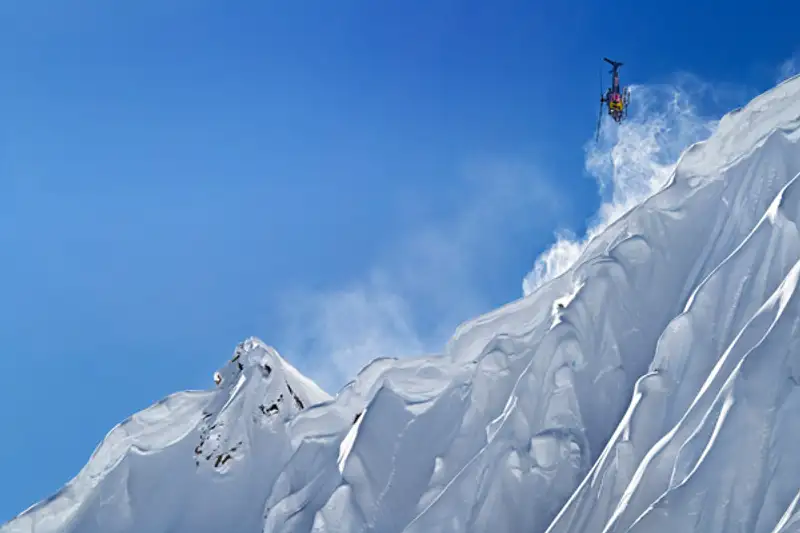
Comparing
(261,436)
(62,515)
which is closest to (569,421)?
(261,436)

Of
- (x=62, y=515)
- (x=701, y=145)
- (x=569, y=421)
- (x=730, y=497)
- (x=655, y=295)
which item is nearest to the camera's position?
(x=730, y=497)

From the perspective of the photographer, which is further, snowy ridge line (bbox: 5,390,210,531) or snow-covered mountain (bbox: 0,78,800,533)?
snowy ridge line (bbox: 5,390,210,531)

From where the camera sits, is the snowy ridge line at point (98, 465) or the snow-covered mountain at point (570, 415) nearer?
the snow-covered mountain at point (570, 415)

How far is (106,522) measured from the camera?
3666 cm

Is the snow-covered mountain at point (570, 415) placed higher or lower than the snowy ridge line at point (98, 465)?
lower

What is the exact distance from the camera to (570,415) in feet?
97.0

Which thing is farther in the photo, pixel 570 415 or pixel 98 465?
pixel 98 465

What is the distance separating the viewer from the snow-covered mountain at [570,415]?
22.6 metres

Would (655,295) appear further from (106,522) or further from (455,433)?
(106,522)

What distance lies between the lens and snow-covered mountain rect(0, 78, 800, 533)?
22641 millimetres

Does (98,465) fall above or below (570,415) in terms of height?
above

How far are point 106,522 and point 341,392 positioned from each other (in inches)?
424

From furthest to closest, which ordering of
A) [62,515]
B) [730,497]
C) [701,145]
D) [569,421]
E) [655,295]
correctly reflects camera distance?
[62,515] → [701,145] → [655,295] → [569,421] → [730,497]

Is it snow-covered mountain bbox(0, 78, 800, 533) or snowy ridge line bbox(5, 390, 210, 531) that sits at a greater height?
snowy ridge line bbox(5, 390, 210, 531)
